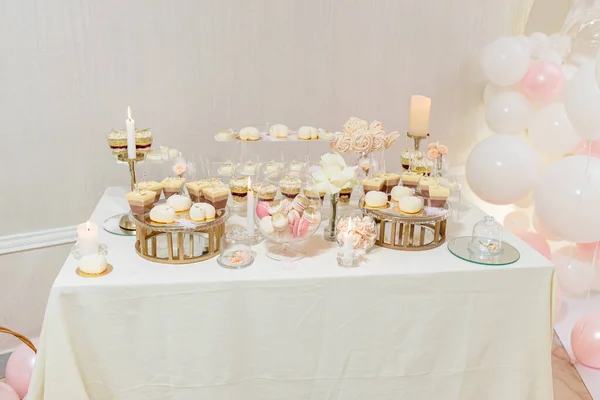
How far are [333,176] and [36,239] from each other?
147cm

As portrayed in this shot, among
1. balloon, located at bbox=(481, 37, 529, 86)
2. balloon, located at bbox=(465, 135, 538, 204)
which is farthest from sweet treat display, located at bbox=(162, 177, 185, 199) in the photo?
balloon, located at bbox=(481, 37, 529, 86)

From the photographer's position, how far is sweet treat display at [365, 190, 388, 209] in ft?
5.94

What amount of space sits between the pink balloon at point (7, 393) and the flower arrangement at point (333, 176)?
131 cm

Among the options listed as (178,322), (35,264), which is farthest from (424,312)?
(35,264)

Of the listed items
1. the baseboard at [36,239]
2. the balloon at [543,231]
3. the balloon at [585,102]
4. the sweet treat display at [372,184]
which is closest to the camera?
the sweet treat display at [372,184]

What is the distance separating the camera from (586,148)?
2.84 metres

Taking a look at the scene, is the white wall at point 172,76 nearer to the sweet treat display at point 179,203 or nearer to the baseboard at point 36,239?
the baseboard at point 36,239

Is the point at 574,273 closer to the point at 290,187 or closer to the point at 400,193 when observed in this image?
the point at 400,193

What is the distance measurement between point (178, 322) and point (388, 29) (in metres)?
1.99

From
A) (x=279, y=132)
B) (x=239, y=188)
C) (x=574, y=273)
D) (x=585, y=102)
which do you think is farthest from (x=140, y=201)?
(x=574, y=273)

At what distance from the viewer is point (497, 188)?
2857 mm

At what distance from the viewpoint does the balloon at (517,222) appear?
3154 mm

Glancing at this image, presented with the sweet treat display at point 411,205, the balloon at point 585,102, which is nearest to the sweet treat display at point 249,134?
the sweet treat display at point 411,205

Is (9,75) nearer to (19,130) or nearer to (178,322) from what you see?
(19,130)
